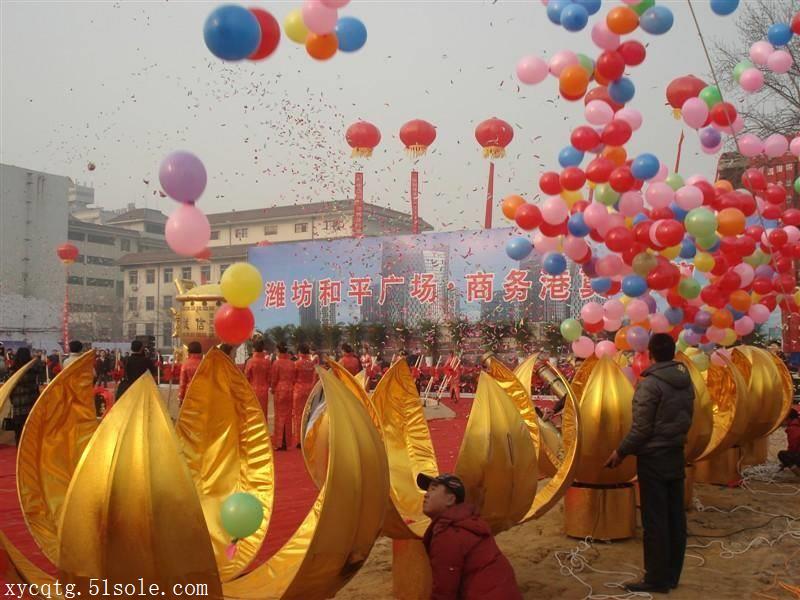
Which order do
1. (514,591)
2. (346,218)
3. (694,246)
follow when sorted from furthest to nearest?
(346,218), (694,246), (514,591)

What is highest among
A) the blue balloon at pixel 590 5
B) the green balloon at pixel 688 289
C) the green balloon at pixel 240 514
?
the blue balloon at pixel 590 5

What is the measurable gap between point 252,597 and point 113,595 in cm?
52

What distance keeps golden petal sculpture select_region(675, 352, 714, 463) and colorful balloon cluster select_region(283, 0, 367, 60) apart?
3.53m

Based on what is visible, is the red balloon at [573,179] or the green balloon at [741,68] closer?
the red balloon at [573,179]

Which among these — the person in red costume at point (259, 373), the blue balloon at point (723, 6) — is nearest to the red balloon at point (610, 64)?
the blue balloon at point (723, 6)

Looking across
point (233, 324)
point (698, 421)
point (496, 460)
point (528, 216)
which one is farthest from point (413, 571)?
point (528, 216)

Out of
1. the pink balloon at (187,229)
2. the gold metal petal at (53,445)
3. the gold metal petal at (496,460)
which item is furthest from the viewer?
the gold metal petal at (496,460)

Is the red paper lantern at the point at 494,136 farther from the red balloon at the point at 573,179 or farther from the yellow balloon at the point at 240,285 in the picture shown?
the yellow balloon at the point at 240,285

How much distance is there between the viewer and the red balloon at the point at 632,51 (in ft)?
20.4

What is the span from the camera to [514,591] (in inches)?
120

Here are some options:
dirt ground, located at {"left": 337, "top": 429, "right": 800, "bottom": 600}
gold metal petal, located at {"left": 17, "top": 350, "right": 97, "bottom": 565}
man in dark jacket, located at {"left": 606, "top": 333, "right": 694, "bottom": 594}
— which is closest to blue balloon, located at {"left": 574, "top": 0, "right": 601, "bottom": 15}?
man in dark jacket, located at {"left": 606, "top": 333, "right": 694, "bottom": 594}

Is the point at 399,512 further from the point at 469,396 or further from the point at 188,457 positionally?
the point at 469,396

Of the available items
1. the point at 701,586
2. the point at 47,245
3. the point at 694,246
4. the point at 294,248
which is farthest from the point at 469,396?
the point at 47,245

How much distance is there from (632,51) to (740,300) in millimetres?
2262
